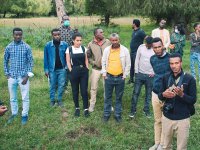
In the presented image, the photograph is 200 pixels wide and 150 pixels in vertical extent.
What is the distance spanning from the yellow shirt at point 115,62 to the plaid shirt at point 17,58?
1695mm

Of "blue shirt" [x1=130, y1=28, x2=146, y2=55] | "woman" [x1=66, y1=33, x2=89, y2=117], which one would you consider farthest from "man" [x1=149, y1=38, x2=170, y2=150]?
"blue shirt" [x1=130, y1=28, x2=146, y2=55]

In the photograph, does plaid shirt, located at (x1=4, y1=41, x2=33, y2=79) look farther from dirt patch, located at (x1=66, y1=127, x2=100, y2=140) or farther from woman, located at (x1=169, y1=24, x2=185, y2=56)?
woman, located at (x1=169, y1=24, x2=185, y2=56)

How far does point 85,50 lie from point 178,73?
126 inches

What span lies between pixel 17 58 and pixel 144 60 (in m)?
2.61

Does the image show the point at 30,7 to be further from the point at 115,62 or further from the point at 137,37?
the point at 115,62

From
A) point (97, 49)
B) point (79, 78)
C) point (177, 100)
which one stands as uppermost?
point (97, 49)

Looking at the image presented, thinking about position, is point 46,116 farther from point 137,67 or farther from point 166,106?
point 166,106

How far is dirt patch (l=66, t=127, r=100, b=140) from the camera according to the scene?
285 inches

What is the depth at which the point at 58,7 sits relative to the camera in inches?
707

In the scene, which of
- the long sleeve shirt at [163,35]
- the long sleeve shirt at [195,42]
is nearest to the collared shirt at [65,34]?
the long sleeve shirt at [163,35]

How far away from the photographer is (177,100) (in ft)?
16.9

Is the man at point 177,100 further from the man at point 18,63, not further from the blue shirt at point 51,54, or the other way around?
the blue shirt at point 51,54

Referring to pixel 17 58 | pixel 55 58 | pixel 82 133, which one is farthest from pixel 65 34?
pixel 82 133

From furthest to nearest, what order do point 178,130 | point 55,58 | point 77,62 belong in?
point 55,58 < point 77,62 < point 178,130
